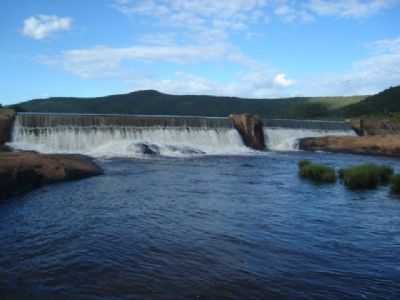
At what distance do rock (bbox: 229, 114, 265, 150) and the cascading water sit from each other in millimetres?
2213

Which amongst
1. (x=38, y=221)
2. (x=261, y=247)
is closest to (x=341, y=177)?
(x=261, y=247)

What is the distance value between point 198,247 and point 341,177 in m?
12.0

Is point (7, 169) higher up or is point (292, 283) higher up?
point (7, 169)

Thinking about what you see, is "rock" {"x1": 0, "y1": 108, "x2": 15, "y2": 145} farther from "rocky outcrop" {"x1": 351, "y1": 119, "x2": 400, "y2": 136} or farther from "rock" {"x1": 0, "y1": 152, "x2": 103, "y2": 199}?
"rocky outcrop" {"x1": 351, "y1": 119, "x2": 400, "y2": 136}

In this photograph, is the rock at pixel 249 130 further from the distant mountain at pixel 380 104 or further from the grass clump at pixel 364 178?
the distant mountain at pixel 380 104

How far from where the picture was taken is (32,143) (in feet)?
93.3

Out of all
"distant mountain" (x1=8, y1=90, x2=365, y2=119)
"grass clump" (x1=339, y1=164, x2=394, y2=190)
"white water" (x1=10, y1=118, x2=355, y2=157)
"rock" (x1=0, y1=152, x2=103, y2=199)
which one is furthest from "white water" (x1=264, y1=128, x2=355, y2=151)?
"distant mountain" (x1=8, y1=90, x2=365, y2=119)

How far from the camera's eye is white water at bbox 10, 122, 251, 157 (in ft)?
94.0

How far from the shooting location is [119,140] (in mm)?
31844

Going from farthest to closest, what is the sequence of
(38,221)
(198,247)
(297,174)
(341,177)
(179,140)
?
(179,140) < (297,174) < (341,177) < (38,221) < (198,247)

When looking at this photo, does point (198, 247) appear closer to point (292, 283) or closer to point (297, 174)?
point (292, 283)

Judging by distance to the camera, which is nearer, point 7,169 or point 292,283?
point 292,283

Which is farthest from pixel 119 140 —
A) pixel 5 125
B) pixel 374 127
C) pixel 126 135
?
pixel 374 127

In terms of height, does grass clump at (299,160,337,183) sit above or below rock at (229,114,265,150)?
below
